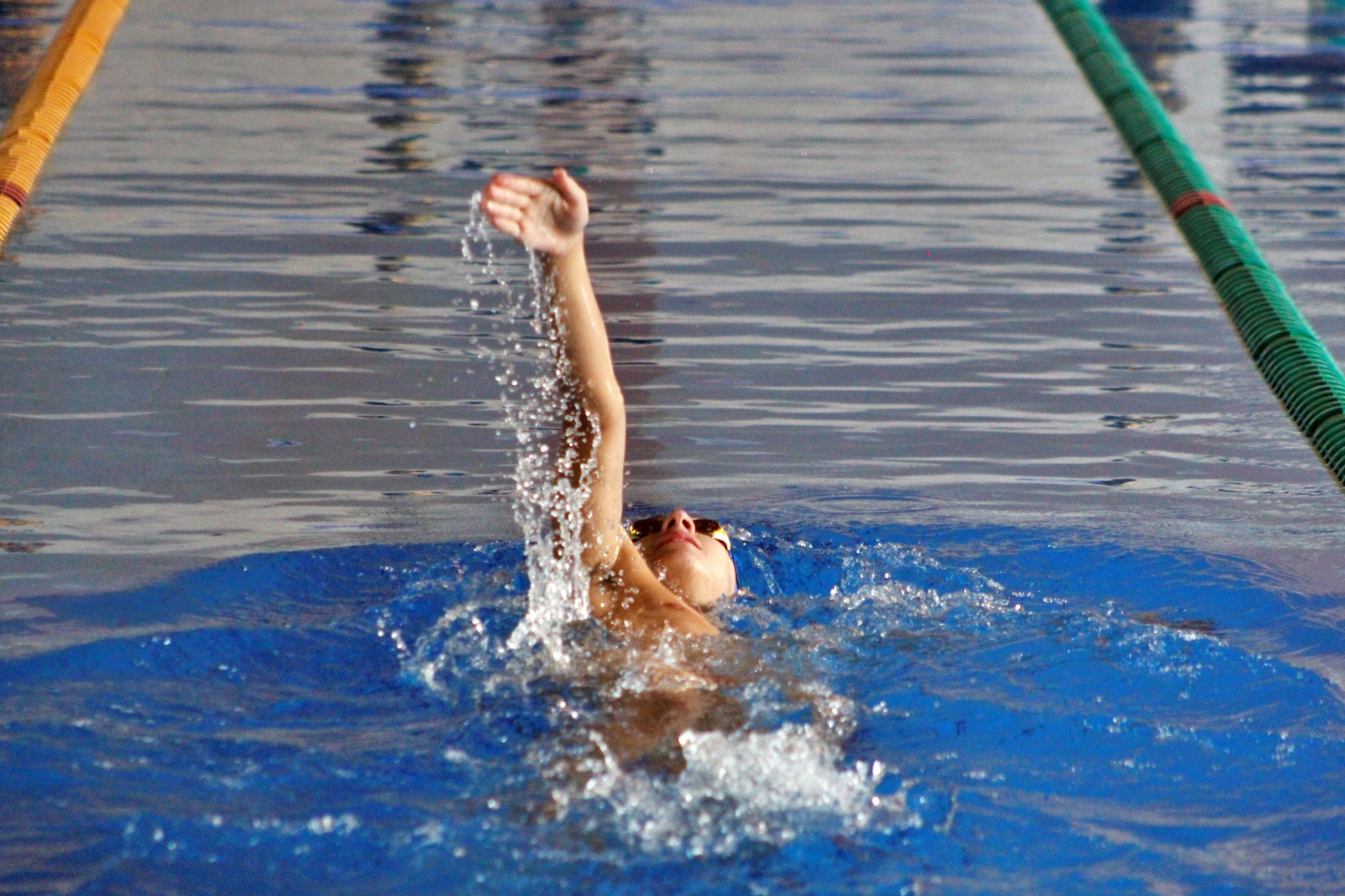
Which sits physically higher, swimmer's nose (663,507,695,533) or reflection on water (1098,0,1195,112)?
swimmer's nose (663,507,695,533)

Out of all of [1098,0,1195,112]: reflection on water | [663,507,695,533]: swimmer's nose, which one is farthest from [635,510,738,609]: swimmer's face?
[1098,0,1195,112]: reflection on water

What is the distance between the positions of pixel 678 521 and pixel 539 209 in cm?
97

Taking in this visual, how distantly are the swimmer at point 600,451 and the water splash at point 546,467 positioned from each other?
20 mm

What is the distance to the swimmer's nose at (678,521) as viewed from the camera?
12.6ft

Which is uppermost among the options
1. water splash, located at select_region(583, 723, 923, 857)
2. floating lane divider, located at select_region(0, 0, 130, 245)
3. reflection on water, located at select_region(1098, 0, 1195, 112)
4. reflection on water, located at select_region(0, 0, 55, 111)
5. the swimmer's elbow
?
the swimmer's elbow

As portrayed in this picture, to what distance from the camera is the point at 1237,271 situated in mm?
5629

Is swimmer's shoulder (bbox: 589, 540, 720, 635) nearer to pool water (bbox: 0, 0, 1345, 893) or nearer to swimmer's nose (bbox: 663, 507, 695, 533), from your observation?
pool water (bbox: 0, 0, 1345, 893)

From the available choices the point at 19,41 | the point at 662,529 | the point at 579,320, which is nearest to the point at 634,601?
the point at 662,529

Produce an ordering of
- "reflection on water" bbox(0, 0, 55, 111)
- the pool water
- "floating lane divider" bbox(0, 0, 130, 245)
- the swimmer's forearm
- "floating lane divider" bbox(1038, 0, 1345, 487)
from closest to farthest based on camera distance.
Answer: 1. the pool water
2. the swimmer's forearm
3. "floating lane divider" bbox(1038, 0, 1345, 487)
4. "floating lane divider" bbox(0, 0, 130, 245)
5. "reflection on water" bbox(0, 0, 55, 111)

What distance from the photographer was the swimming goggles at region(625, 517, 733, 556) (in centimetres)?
393

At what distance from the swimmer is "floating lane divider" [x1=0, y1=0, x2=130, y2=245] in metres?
3.76

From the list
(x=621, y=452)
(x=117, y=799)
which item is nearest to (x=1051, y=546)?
(x=621, y=452)

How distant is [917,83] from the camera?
11.3m

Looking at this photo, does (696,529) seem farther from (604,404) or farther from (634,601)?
(604,404)
